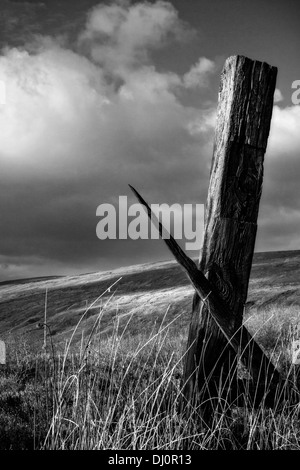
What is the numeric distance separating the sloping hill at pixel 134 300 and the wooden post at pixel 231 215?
3.64 m

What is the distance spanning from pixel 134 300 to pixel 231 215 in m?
7.34

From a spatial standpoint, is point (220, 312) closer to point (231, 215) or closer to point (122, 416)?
point (231, 215)

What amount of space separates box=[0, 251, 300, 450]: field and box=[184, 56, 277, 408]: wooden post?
0.27m

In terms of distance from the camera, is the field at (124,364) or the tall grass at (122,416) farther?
the field at (124,364)

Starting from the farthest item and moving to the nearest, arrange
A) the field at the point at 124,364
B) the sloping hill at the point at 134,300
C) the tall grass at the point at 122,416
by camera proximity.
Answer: the sloping hill at the point at 134,300 → the field at the point at 124,364 → the tall grass at the point at 122,416

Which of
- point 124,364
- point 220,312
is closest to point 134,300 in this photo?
point 124,364

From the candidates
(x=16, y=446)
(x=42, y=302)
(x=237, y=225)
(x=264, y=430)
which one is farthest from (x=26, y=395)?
(x=42, y=302)

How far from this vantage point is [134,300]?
1075cm

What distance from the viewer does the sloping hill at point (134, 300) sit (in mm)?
9266

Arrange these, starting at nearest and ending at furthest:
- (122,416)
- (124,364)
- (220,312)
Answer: (122,416) → (220,312) → (124,364)

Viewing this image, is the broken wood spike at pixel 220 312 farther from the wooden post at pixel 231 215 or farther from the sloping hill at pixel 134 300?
the sloping hill at pixel 134 300

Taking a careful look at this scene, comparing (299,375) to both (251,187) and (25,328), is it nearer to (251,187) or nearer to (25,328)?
(251,187)

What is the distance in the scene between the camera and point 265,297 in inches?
372

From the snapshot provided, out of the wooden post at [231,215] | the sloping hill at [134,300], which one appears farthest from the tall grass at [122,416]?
the sloping hill at [134,300]
